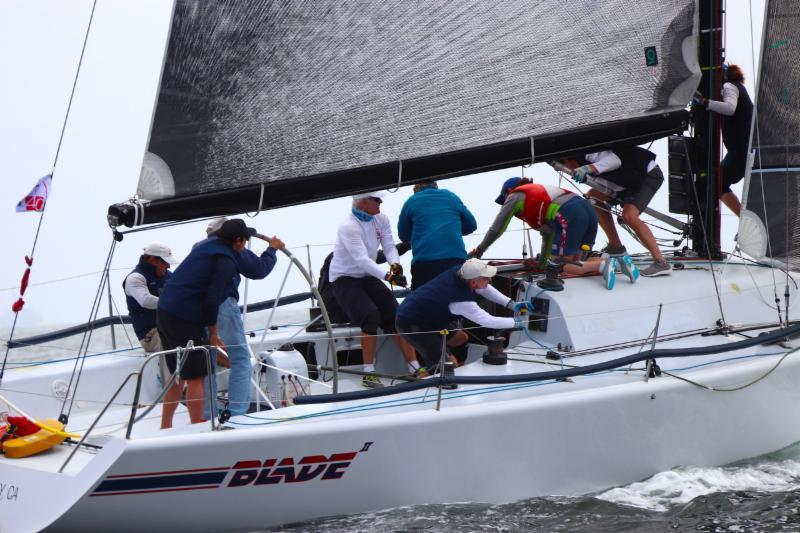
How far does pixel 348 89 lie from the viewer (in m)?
4.91

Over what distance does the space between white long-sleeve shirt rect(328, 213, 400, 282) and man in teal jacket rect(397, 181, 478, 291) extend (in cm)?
18

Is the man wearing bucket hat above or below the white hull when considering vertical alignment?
above

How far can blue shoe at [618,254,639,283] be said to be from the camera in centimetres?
625

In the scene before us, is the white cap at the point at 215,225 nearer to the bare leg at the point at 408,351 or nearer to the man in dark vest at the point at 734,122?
the bare leg at the point at 408,351

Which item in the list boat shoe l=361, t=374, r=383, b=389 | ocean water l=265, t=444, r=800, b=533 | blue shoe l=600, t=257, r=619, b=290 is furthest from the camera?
blue shoe l=600, t=257, r=619, b=290

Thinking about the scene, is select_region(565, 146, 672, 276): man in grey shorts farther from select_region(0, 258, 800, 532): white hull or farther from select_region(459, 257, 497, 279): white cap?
select_region(459, 257, 497, 279): white cap

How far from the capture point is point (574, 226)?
623 cm

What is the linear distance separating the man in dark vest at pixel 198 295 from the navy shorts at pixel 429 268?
4.09ft

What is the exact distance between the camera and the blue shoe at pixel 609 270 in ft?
20.2

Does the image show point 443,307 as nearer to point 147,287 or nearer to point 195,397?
point 195,397

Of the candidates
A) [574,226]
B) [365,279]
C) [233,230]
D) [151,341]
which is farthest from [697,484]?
[151,341]

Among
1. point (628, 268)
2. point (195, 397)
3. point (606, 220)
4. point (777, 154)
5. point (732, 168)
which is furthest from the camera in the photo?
point (732, 168)

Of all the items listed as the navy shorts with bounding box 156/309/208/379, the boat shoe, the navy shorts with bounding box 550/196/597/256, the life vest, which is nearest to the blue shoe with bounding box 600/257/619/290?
the navy shorts with bounding box 550/196/597/256

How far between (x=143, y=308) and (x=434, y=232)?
5.61ft
